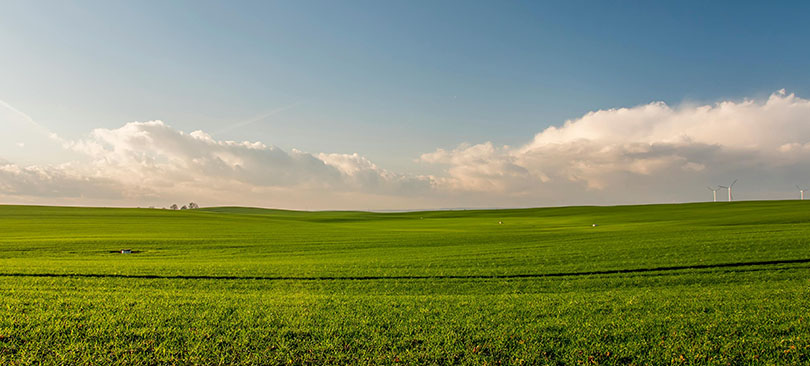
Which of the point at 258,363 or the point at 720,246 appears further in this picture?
the point at 720,246

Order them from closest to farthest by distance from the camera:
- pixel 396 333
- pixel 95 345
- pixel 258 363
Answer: pixel 258 363 < pixel 95 345 < pixel 396 333

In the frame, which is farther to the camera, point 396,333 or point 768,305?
point 768,305

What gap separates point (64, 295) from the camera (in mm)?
9727

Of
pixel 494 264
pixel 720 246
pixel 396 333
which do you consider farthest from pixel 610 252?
pixel 396 333

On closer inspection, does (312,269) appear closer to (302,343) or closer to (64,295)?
(64,295)

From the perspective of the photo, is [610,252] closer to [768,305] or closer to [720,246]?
[720,246]

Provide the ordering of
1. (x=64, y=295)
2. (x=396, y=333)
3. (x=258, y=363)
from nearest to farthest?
(x=258, y=363)
(x=396, y=333)
(x=64, y=295)

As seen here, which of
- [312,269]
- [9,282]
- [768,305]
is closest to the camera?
[768,305]

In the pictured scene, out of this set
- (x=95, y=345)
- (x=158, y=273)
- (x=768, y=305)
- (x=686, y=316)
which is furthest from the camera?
(x=158, y=273)

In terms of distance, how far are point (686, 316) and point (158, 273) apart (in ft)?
49.3

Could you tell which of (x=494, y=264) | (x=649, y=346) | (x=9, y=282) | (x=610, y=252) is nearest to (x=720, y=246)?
(x=610, y=252)

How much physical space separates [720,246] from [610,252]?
5.17 m

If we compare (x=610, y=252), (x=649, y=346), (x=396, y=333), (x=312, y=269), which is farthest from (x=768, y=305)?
(x=312, y=269)

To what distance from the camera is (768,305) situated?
866 cm
